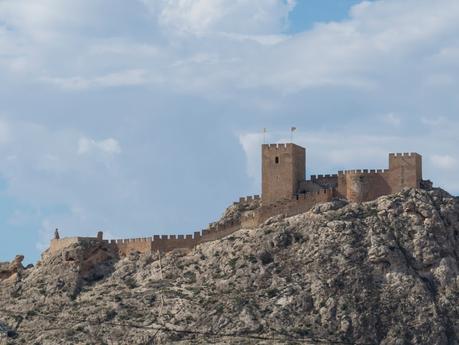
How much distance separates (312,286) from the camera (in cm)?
12281

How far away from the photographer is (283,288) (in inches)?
4850

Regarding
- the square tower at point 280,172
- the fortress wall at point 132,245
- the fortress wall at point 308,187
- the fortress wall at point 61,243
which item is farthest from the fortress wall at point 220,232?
the fortress wall at point 61,243

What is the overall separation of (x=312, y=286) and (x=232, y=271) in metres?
6.37

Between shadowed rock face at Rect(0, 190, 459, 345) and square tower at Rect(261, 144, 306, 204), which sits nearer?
shadowed rock face at Rect(0, 190, 459, 345)

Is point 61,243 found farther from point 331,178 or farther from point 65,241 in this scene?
point 331,178

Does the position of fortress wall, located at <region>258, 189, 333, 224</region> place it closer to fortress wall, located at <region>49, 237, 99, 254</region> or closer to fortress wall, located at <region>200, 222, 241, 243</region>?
fortress wall, located at <region>200, 222, 241, 243</region>

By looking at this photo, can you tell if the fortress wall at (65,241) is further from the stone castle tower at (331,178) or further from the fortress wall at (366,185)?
the fortress wall at (366,185)

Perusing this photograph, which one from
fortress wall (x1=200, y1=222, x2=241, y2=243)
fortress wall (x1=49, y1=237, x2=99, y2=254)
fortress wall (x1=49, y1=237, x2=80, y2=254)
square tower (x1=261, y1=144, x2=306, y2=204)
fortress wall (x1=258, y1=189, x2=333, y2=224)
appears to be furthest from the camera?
fortress wall (x1=49, y1=237, x2=80, y2=254)

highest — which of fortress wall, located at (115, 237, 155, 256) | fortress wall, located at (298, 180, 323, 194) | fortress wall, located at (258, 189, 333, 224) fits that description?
fortress wall, located at (298, 180, 323, 194)

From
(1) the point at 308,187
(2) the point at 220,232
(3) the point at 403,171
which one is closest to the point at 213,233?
(2) the point at 220,232

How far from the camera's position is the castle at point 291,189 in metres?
130

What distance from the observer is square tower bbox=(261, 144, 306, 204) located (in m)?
132

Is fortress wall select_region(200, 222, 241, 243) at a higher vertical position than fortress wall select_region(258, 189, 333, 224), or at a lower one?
lower

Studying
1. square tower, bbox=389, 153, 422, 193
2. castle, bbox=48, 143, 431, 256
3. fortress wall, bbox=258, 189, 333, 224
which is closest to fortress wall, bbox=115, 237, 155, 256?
castle, bbox=48, 143, 431, 256
